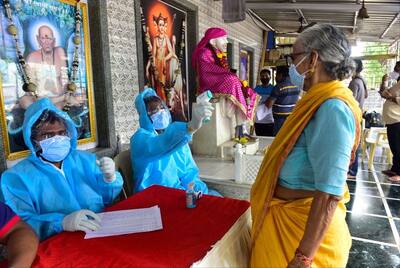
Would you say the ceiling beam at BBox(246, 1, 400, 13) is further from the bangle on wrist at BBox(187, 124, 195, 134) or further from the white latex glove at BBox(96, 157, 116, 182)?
the white latex glove at BBox(96, 157, 116, 182)

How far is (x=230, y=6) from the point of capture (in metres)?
3.58

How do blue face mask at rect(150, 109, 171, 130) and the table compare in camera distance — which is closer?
the table

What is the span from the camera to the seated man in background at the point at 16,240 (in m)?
0.94

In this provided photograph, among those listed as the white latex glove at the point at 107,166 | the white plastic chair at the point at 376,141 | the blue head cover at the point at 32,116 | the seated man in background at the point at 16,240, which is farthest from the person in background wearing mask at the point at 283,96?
the seated man in background at the point at 16,240

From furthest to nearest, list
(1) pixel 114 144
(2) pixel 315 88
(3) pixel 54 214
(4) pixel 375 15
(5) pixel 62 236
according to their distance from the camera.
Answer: (4) pixel 375 15 < (1) pixel 114 144 < (3) pixel 54 214 < (5) pixel 62 236 < (2) pixel 315 88

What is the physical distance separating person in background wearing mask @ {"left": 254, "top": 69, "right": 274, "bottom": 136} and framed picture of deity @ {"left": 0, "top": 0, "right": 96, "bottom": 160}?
8.88 feet

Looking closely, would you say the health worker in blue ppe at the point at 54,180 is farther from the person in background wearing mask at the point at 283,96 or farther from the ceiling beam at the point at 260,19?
the ceiling beam at the point at 260,19

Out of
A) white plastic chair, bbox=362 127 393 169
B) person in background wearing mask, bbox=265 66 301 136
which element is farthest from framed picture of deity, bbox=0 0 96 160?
white plastic chair, bbox=362 127 393 169

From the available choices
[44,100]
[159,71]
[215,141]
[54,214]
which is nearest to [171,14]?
[159,71]

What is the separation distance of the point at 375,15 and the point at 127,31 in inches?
226

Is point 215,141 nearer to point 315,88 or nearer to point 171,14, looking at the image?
point 171,14

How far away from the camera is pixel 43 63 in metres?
1.92

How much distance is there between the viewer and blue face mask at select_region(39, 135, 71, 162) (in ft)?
4.49

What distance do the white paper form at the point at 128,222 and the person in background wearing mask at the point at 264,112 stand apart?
3.28m
